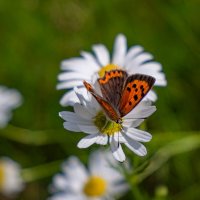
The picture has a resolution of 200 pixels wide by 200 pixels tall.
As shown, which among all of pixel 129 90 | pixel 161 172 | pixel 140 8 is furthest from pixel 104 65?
pixel 140 8

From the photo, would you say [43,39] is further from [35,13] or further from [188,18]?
[188,18]

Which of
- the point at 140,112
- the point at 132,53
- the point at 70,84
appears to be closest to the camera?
the point at 140,112

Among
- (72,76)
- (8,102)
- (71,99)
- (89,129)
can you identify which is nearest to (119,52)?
(72,76)

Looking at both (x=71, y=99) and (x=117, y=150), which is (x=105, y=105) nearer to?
(x=117, y=150)

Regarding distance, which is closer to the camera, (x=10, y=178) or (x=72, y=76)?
(x=72, y=76)

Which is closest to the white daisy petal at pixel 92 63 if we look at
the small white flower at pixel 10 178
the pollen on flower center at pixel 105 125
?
the pollen on flower center at pixel 105 125

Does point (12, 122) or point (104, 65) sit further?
point (12, 122)

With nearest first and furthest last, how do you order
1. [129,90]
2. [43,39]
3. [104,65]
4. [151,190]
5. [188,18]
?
[129,90] → [104,65] → [151,190] → [188,18] → [43,39]
